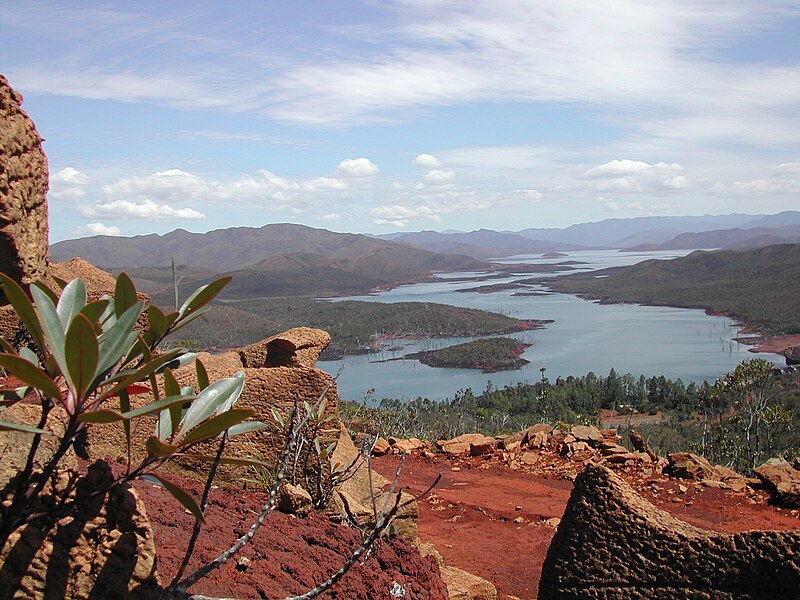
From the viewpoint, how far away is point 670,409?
35.8m

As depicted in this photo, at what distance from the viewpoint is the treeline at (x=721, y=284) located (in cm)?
7819

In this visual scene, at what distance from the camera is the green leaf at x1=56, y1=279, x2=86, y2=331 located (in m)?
1.56

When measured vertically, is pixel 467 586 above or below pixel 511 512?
above

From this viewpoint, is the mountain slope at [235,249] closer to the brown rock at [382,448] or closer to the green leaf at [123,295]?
the brown rock at [382,448]

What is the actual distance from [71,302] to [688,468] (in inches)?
277

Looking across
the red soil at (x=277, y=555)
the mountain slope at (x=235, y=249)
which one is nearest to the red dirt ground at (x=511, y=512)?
the red soil at (x=277, y=555)

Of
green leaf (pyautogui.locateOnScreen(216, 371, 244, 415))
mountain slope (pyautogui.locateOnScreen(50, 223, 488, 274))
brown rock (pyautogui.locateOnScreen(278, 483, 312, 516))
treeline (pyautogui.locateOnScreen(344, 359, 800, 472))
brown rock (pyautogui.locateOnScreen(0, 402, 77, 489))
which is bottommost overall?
treeline (pyautogui.locateOnScreen(344, 359, 800, 472))

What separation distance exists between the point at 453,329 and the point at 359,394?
117 ft

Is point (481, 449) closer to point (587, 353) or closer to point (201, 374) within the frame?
point (201, 374)

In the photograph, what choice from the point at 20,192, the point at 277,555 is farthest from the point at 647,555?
the point at 20,192

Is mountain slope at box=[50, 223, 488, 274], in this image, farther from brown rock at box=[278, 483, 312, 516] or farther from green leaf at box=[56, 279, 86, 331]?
green leaf at box=[56, 279, 86, 331]

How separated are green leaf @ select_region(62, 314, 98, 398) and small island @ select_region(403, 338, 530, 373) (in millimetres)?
55682

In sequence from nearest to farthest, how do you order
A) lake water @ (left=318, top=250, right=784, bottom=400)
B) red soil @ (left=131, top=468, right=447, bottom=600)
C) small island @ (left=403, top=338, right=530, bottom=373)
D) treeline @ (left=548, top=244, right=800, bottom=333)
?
red soil @ (left=131, top=468, right=447, bottom=600)
lake water @ (left=318, top=250, right=784, bottom=400)
small island @ (left=403, top=338, right=530, bottom=373)
treeline @ (left=548, top=244, right=800, bottom=333)

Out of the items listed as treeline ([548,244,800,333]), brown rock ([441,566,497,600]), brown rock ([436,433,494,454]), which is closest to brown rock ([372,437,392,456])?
brown rock ([436,433,494,454])
